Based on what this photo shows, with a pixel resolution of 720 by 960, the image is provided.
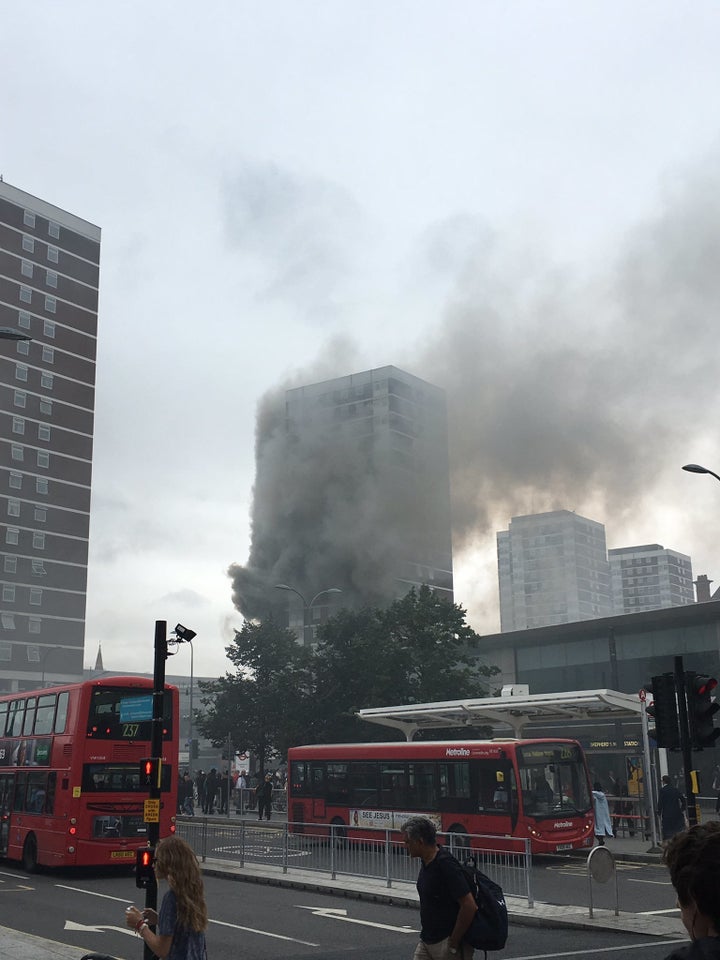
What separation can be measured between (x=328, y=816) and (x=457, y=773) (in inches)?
206

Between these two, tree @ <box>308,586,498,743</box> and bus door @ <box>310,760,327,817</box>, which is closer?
bus door @ <box>310,760,327,817</box>

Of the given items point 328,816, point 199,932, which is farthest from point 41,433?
point 199,932

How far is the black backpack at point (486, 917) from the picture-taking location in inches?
243

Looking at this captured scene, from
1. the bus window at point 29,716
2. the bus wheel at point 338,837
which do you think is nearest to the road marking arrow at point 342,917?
the bus wheel at point 338,837

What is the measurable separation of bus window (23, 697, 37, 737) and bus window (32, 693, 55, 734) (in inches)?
9.5

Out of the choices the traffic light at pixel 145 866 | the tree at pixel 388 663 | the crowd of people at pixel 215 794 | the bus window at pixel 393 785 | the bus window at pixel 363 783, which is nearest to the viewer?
the traffic light at pixel 145 866

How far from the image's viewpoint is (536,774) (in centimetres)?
2247

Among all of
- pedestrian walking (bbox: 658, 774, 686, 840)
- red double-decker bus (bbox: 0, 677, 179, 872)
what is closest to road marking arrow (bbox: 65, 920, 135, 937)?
red double-decker bus (bbox: 0, 677, 179, 872)

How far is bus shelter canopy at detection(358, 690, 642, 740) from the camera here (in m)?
25.1

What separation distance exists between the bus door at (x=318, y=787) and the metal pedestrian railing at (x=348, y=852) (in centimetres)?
308

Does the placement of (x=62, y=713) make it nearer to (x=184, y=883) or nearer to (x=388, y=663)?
(x=184, y=883)

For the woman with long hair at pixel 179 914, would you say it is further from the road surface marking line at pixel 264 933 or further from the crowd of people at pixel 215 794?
the crowd of people at pixel 215 794

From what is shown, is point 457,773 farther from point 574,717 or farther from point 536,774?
point 574,717

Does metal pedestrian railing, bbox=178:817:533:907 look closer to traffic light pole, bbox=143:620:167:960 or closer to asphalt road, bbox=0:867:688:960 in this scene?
asphalt road, bbox=0:867:688:960
